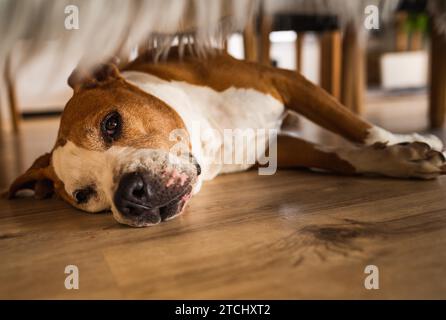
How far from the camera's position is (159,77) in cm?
156

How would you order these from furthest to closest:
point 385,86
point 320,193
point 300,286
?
point 385,86 < point 320,193 < point 300,286

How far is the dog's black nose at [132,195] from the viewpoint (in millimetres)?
1067

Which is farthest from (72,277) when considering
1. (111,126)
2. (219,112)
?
(219,112)

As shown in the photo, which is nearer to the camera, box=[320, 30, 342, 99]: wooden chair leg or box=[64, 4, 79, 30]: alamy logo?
box=[64, 4, 79, 30]: alamy logo

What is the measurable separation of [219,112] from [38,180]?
1.90ft

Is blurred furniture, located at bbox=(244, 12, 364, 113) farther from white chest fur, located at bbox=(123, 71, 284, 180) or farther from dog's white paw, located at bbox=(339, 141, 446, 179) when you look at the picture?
dog's white paw, located at bbox=(339, 141, 446, 179)

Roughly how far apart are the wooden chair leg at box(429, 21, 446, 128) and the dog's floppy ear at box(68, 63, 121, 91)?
1.69 meters

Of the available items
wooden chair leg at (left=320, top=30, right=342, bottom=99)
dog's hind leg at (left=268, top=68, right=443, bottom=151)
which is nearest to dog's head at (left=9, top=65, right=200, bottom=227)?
dog's hind leg at (left=268, top=68, right=443, bottom=151)

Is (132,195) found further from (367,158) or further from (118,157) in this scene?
(367,158)

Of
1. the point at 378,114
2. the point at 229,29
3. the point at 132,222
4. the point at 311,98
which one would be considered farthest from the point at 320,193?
the point at 378,114

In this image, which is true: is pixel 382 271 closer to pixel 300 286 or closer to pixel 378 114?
pixel 300 286

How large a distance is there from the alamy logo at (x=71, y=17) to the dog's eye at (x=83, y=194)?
42cm

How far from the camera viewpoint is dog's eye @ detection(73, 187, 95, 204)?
127 cm

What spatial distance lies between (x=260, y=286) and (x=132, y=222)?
426mm
